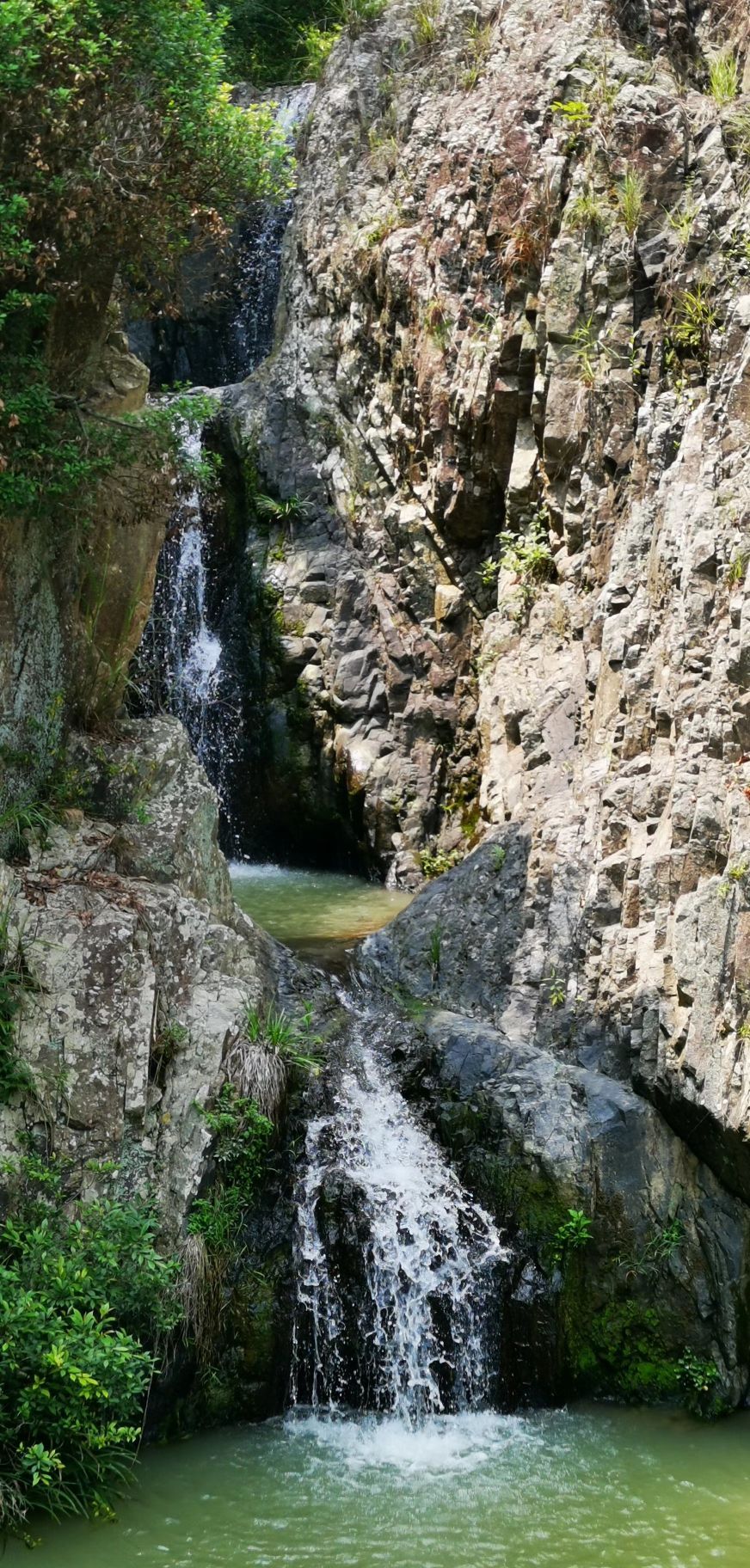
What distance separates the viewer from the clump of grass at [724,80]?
1083 centimetres

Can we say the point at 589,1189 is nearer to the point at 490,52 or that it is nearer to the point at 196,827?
the point at 196,827

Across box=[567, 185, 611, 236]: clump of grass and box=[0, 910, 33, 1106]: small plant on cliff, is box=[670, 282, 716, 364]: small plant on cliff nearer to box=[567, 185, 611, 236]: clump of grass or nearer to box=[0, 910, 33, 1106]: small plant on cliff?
box=[567, 185, 611, 236]: clump of grass

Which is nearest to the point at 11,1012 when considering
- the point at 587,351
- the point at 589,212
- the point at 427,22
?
the point at 587,351

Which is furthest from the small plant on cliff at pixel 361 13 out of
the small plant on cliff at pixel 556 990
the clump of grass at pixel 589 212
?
the small plant on cliff at pixel 556 990

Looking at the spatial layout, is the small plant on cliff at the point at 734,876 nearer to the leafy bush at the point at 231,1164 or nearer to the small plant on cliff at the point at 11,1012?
the leafy bush at the point at 231,1164

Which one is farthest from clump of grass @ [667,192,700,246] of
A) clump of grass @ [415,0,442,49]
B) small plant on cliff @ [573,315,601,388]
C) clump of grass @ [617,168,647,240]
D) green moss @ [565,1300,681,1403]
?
green moss @ [565,1300,681,1403]

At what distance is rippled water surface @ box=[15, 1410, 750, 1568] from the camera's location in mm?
6062

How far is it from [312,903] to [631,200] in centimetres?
685

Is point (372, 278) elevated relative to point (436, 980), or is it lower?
elevated

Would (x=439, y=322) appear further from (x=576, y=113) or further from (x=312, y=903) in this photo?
(x=312, y=903)

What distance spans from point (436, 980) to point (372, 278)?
886 centimetres

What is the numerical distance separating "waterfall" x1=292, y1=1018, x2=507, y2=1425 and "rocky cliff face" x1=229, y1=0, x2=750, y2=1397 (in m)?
0.71

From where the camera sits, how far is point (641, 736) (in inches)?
353

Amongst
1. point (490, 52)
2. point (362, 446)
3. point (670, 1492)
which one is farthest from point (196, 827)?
point (490, 52)
